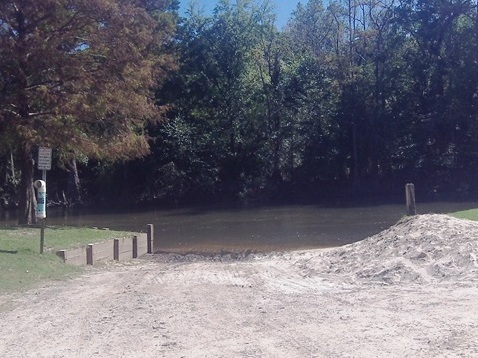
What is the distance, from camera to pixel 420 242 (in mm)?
15312

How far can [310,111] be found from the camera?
5491 centimetres

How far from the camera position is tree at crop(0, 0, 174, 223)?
24938 millimetres

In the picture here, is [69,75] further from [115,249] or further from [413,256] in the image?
[413,256]

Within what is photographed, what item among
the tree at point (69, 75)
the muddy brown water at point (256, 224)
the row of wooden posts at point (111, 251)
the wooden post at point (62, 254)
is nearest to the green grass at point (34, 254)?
the wooden post at point (62, 254)

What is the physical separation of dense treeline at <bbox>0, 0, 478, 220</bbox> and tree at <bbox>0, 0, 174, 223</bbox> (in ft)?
81.0

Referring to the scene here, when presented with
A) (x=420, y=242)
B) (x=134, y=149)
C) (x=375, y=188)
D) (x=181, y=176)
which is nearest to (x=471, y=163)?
(x=375, y=188)

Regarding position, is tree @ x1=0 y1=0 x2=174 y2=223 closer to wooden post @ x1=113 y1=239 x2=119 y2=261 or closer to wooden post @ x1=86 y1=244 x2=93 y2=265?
wooden post @ x1=113 y1=239 x2=119 y2=261

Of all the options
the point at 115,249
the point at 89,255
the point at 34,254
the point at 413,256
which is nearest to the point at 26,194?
the point at 115,249

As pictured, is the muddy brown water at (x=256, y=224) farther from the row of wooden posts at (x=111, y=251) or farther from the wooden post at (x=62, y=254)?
the wooden post at (x=62, y=254)

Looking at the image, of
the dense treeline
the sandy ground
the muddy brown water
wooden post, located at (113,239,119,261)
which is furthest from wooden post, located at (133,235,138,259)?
the dense treeline

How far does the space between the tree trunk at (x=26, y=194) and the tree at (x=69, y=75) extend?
4 cm

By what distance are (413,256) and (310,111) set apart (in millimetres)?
40852

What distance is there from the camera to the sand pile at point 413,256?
1354 centimetres

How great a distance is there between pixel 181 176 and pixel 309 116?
1054 centimetres
